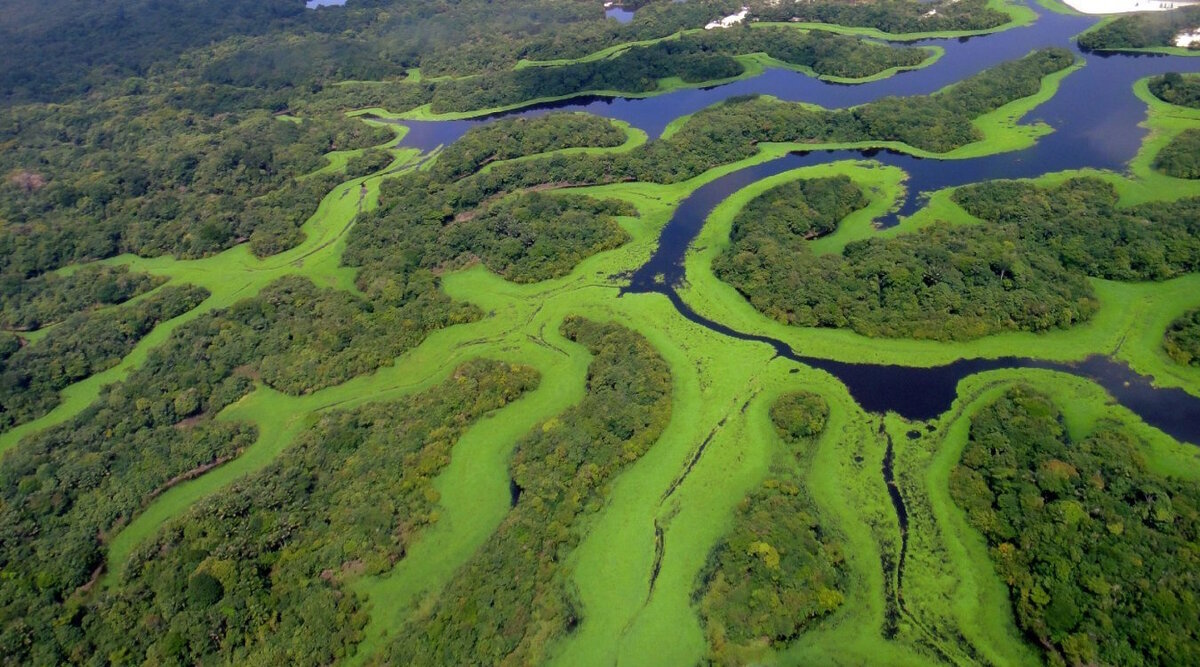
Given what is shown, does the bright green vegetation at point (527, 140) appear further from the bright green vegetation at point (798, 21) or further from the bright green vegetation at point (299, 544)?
the bright green vegetation at point (299, 544)

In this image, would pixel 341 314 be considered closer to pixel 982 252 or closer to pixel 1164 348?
pixel 982 252

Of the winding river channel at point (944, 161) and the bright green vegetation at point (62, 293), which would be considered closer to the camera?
the winding river channel at point (944, 161)

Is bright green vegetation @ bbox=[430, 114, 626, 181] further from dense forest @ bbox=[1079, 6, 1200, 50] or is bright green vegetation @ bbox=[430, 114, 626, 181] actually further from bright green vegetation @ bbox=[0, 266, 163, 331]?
dense forest @ bbox=[1079, 6, 1200, 50]

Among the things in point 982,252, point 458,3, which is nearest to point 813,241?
point 982,252

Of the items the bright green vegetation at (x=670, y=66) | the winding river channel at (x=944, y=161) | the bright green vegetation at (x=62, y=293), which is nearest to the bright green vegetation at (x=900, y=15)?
the winding river channel at (x=944, y=161)

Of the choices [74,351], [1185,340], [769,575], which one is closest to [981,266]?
[1185,340]

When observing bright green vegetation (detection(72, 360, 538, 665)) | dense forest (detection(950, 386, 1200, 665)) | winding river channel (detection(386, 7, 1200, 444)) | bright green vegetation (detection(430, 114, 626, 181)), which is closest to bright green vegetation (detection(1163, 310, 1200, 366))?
winding river channel (detection(386, 7, 1200, 444))
